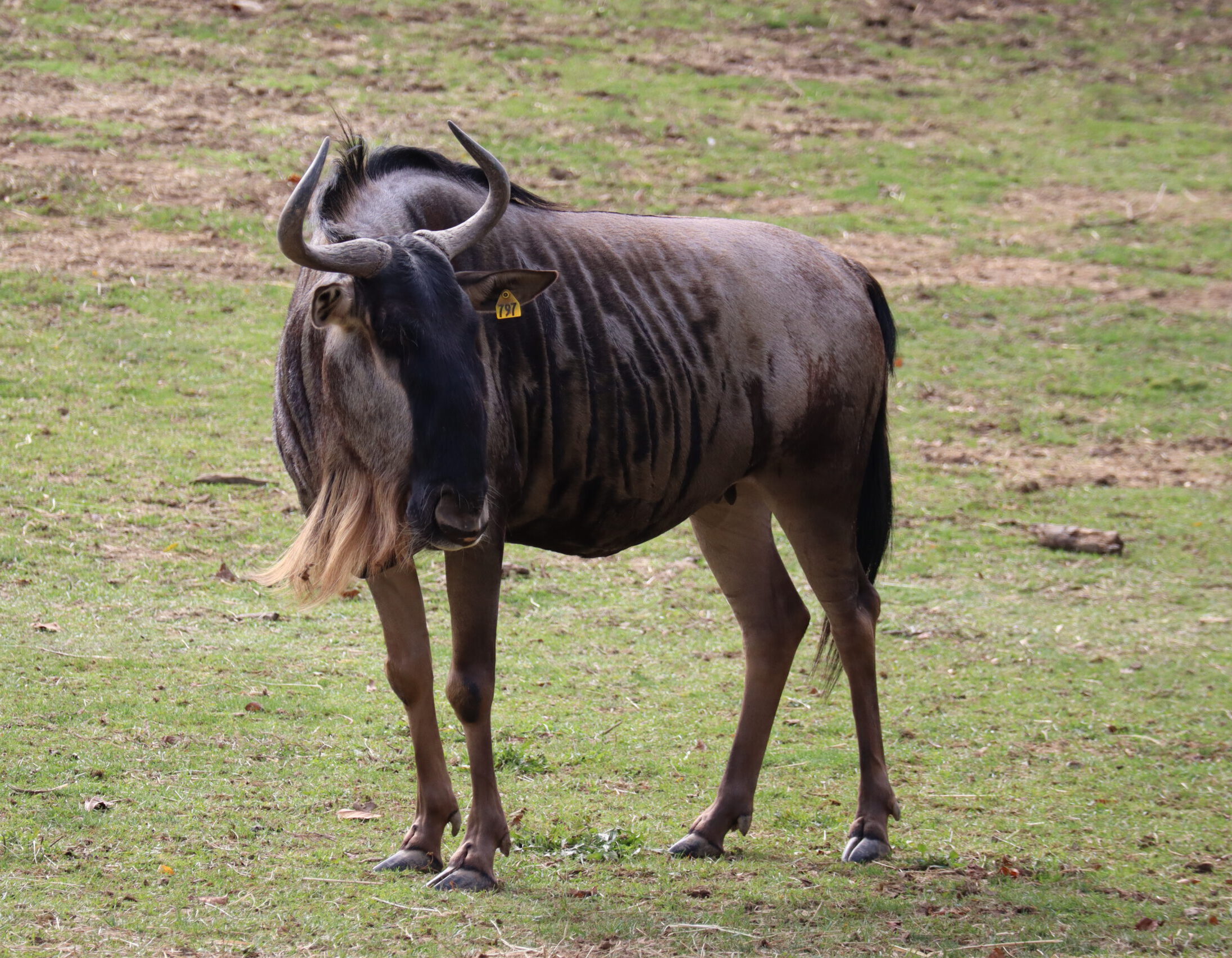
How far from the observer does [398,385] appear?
4.69 m

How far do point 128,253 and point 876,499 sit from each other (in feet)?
29.0

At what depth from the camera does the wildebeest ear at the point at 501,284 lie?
16.2ft

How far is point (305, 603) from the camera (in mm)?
5391

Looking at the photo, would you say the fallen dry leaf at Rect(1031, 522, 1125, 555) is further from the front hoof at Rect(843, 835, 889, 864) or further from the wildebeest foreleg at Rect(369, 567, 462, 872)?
the wildebeest foreleg at Rect(369, 567, 462, 872)

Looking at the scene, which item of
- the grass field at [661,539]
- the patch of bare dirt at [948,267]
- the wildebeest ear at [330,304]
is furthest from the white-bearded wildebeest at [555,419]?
the patch of bare dirt at [948,267]

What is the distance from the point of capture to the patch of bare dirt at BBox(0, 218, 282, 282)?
41.4ft

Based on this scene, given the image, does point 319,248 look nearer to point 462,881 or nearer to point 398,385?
point 398,385

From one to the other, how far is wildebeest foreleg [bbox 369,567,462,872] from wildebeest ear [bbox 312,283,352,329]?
38.5 inches

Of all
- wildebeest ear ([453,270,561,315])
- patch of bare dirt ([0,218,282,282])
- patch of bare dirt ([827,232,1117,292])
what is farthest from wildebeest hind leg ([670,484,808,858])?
patch of bare dirt ([827,232,1117,292])

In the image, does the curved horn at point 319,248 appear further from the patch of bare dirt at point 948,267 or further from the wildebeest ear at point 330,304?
the patch of bare dirt at point 948,267

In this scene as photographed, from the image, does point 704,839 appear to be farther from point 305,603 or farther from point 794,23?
point 794,23

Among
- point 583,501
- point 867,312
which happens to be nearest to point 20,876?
point 583,501

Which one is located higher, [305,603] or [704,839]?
[305,603]

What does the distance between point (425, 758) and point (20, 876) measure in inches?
54.1
